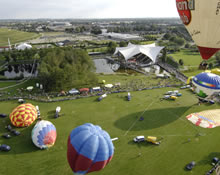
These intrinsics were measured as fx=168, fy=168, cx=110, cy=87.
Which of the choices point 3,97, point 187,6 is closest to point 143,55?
point 187,6

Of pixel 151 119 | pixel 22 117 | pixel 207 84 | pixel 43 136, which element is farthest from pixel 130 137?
pixel 22 117

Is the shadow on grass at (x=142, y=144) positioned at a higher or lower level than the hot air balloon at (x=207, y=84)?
lower

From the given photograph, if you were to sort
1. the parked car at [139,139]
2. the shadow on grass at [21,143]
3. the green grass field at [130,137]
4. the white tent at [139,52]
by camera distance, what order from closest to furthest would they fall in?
the green grass field at [130,137] → the shadow on grass at [21,143] → the parked car at [139,139] → the white tent at [139,52]

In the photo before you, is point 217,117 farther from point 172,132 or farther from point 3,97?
point 3,97

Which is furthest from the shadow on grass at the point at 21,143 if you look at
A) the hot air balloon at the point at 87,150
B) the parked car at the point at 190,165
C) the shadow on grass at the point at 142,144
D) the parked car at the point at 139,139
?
the parked car at the point at 190,165

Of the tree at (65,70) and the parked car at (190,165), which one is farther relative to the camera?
the tree at (65,70)

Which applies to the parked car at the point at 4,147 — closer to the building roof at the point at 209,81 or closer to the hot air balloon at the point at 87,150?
the hot air balloon at the point at 87,150

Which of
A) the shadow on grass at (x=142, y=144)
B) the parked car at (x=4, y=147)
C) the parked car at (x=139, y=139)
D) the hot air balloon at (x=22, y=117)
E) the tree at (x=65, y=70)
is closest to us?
the parked car at (x=4, y=147)

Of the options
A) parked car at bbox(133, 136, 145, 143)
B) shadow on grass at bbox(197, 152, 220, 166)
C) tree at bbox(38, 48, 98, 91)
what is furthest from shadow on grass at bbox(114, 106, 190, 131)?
tree at bbox(38, 48, 98, 91)

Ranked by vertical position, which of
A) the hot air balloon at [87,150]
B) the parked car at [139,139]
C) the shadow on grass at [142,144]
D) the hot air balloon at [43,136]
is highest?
the hot air balloon at [87,150]
